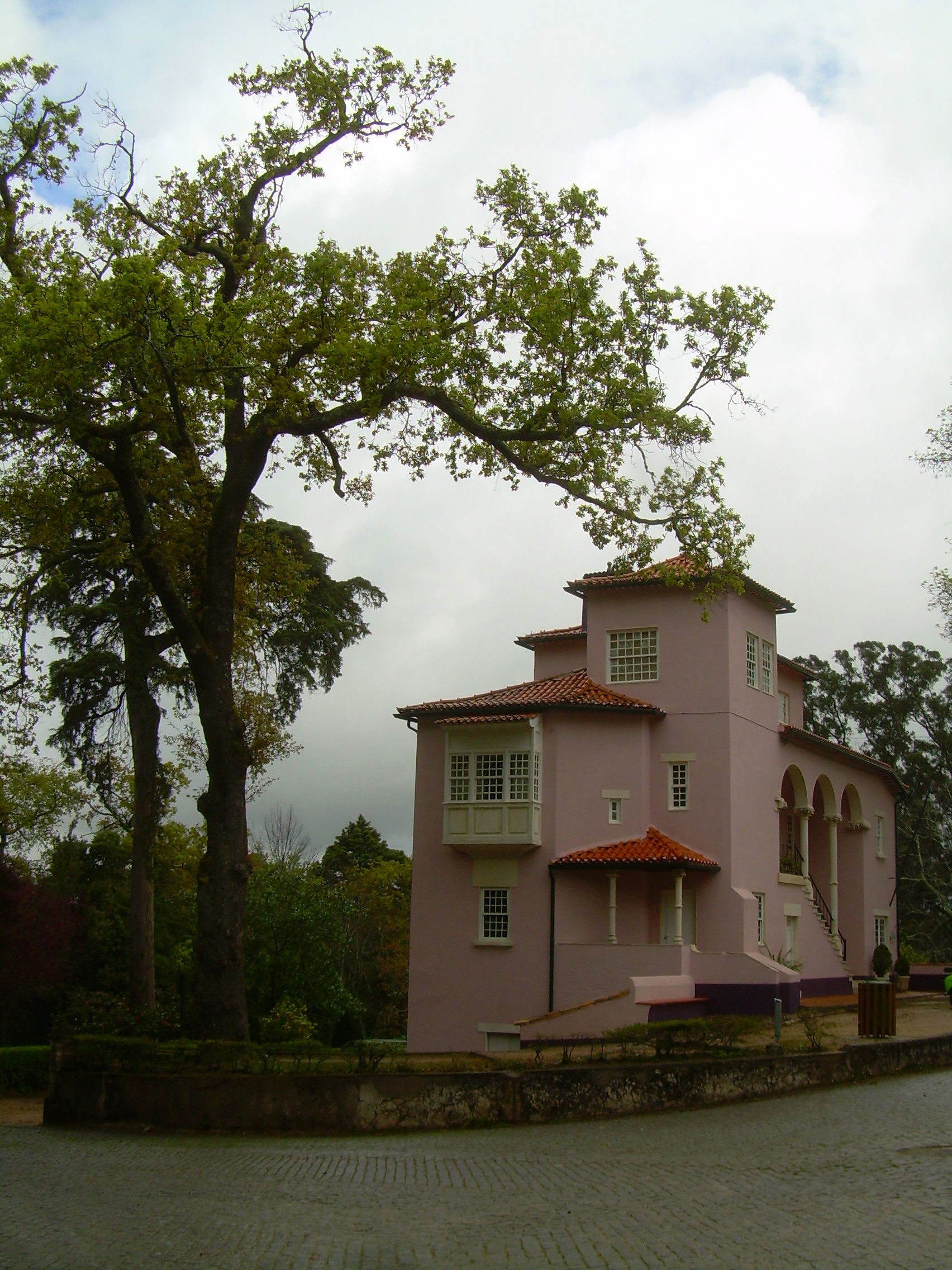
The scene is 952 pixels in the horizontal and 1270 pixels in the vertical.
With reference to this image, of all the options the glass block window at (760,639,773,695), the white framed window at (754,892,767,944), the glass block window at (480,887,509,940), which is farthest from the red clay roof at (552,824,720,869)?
the glass block window at (760,639,773,695)

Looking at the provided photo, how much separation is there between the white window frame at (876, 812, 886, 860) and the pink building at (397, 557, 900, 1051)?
820cm

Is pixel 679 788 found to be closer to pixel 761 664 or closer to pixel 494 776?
pixel 761 664

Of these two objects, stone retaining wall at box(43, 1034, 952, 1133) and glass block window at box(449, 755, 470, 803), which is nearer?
stone retaining wall at box(43, 1034, 952, 1133)

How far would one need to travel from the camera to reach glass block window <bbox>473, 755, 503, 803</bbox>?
30188 mm

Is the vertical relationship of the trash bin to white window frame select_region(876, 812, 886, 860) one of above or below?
below

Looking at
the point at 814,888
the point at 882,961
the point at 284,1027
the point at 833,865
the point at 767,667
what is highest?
the point at 767,667

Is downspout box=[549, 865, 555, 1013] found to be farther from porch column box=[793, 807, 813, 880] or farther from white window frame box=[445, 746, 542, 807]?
porch column box=[793, 807, 813, 880]

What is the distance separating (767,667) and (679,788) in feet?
15.4

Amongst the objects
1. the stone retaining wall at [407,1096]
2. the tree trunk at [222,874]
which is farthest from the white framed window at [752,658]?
the stone retaining wall at [407,1096]

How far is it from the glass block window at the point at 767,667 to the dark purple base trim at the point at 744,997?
319 inches

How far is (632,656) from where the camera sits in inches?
1259

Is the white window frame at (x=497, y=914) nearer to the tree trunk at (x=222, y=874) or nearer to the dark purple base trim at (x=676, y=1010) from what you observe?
the dark purple base trim at (x=676, y=1010)

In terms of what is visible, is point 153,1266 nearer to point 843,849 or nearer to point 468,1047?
point 468,1047

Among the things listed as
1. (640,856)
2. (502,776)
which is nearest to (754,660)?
(640,856)
